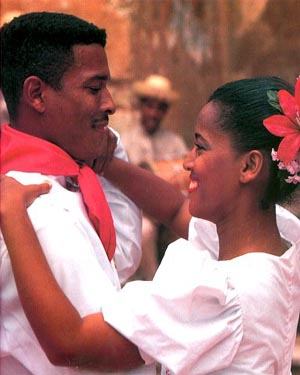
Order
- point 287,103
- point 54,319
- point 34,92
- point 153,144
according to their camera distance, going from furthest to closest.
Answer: point 153,144, point 34,92, point 287,103, point 54,319

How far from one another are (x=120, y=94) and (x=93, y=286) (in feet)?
19.2

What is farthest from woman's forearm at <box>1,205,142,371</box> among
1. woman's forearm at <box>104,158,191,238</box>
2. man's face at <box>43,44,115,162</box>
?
woman's forearm at <box>104,158,191,238</box>

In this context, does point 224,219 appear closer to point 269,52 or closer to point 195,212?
point 195,212

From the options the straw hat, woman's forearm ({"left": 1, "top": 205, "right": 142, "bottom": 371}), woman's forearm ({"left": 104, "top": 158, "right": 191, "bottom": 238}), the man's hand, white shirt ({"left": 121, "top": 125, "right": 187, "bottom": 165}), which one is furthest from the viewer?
the straw hat

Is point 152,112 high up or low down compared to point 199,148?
down

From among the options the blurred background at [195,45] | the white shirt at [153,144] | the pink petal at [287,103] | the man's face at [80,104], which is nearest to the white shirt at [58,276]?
the man's face at [80,104]

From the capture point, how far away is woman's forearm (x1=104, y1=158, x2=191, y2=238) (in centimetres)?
300

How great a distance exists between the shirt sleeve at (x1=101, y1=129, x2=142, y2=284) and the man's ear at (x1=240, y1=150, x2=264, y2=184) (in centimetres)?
53

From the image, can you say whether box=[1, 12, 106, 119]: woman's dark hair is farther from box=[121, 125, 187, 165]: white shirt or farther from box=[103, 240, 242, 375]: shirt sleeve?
box=[121, 125, 187, 165]: white shirt

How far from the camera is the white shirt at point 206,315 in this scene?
2219 mm

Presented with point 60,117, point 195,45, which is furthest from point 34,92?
point 195,45

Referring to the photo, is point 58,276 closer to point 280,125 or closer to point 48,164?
point 48,164

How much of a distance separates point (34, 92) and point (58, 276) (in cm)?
49

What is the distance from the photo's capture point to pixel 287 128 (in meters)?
2.40
